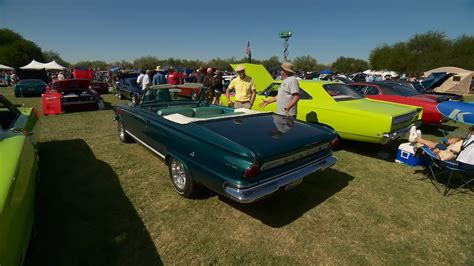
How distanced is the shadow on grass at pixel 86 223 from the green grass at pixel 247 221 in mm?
10

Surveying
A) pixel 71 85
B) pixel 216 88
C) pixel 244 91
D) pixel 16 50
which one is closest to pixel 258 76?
pixel 216 88

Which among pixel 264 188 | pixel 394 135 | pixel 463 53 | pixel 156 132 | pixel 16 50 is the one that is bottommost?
pixel 264 188

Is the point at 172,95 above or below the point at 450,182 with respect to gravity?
above

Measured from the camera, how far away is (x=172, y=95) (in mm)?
5027

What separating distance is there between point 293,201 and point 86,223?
8.48 ft

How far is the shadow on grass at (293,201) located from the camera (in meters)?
3.23

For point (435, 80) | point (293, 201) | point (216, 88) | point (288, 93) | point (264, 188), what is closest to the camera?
point (264, 188)

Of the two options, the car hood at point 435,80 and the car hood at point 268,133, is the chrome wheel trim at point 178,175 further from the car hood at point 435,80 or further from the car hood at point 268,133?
the car hood at point 435,80

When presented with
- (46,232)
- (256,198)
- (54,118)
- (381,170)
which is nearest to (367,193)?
(381,170)

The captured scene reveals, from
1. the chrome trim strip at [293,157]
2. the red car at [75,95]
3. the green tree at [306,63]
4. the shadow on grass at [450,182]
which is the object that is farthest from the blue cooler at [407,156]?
the green tree at [306,63]

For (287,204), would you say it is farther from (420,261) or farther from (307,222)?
(420,261)

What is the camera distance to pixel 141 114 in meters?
4.43

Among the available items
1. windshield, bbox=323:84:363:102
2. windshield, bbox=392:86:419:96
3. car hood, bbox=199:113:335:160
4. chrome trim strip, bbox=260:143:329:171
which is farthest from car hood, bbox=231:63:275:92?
chrome trim strip, bbox=260:143:329:171

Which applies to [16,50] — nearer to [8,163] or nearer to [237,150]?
[8,163]
